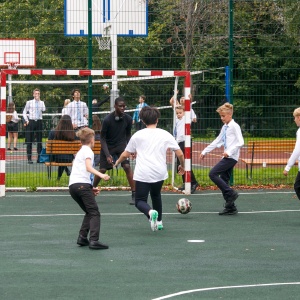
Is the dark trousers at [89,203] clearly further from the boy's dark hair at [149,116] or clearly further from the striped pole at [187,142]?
the striped pole at [187,142]

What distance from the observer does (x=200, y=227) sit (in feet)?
41.5

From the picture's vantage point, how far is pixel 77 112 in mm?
18641

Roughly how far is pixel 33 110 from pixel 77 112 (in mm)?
1430

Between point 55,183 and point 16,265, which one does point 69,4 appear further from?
point 16,265

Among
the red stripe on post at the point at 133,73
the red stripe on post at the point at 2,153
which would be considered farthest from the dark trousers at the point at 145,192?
the red stripe on post at the point at 133,73

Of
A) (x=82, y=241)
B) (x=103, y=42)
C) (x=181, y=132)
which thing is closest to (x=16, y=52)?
(x=103, y=42)

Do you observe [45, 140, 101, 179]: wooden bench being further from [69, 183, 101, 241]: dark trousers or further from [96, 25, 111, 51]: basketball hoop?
[69, 183, 101, 241]: dark trousers

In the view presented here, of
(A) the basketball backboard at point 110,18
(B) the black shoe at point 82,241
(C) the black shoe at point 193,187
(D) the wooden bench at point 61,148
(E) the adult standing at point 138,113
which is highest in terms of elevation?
(A) the basketball backboard at point 110,18

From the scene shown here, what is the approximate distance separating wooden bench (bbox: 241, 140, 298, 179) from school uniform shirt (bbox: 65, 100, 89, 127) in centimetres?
358

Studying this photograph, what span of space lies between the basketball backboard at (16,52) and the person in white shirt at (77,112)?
1784mm

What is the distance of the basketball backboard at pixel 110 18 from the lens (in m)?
18.8

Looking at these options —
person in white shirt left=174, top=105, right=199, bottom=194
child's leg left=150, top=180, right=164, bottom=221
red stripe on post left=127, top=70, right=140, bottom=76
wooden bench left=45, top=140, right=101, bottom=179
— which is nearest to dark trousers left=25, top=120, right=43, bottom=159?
wooden bench left=45, top=140, right=101, bottom=179

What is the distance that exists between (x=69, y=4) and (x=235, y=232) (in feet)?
27.7

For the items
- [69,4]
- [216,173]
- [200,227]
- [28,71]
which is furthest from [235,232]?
[69,4]
